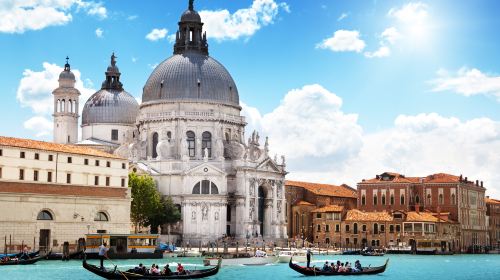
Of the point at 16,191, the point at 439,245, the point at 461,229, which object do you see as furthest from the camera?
the point at 461,229

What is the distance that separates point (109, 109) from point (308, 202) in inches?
1018

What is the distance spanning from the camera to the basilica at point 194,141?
88.8m

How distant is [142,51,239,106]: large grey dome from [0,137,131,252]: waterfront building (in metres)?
25.2

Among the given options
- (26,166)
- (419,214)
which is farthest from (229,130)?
(26,166)

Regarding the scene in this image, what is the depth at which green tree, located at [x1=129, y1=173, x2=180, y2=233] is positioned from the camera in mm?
79875

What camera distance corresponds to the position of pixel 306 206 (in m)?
107

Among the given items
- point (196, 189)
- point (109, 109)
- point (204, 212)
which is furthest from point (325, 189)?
point (204, 212)

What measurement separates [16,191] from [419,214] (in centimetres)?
5044

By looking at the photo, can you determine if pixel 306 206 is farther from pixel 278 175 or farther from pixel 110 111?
pixel 110 111

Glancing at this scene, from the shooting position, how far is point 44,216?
63156 millimetres

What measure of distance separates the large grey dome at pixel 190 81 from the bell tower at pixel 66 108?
27.6 ft

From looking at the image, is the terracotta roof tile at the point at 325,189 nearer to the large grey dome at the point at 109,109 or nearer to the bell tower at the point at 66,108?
the large grey dome at the point at 109,109

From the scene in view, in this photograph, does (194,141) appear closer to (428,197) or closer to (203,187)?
(203,187)

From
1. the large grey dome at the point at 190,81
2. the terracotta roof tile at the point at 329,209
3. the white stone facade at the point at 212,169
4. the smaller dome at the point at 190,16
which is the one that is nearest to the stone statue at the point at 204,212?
the white stone facade at the point at 212,169
